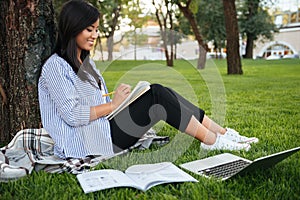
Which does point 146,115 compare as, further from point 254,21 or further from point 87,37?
point 254,21

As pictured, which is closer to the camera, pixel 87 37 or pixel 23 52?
pixel 87 37

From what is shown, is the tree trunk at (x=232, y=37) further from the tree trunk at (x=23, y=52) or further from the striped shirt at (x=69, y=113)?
the striped shirt at (x=69, y=113)

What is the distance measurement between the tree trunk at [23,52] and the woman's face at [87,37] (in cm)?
53

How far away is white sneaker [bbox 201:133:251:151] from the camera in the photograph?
2.25 meters

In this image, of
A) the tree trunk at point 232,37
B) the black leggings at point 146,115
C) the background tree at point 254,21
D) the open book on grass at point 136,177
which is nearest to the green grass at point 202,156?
the open book on grass at point 136,177

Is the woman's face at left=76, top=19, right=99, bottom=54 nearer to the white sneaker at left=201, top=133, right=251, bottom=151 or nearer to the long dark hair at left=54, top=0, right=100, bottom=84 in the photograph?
the long dark hair at left=54, top=0, right=100, bottom=84

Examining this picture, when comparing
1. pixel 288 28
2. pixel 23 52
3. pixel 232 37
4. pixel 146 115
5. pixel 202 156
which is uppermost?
pixel 288 28

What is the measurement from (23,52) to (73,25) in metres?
0.66

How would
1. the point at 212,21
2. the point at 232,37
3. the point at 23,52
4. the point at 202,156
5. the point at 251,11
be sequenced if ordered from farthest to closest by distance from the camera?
the point at 251,11 < the point at 212,21 < the point at 232,37 < the point at 23,52 < the point at 202,156

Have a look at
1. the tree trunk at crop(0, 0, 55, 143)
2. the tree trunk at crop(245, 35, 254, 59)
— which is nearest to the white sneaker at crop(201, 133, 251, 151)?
the tree trunk at crop(0, 0, 55, 143)

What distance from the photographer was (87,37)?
200cm

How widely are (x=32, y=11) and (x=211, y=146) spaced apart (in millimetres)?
1328

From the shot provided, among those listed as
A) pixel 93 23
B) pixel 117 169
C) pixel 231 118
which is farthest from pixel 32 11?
pixel 231 118

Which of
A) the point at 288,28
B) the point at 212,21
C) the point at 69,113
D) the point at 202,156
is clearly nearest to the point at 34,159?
the point at 69,113
